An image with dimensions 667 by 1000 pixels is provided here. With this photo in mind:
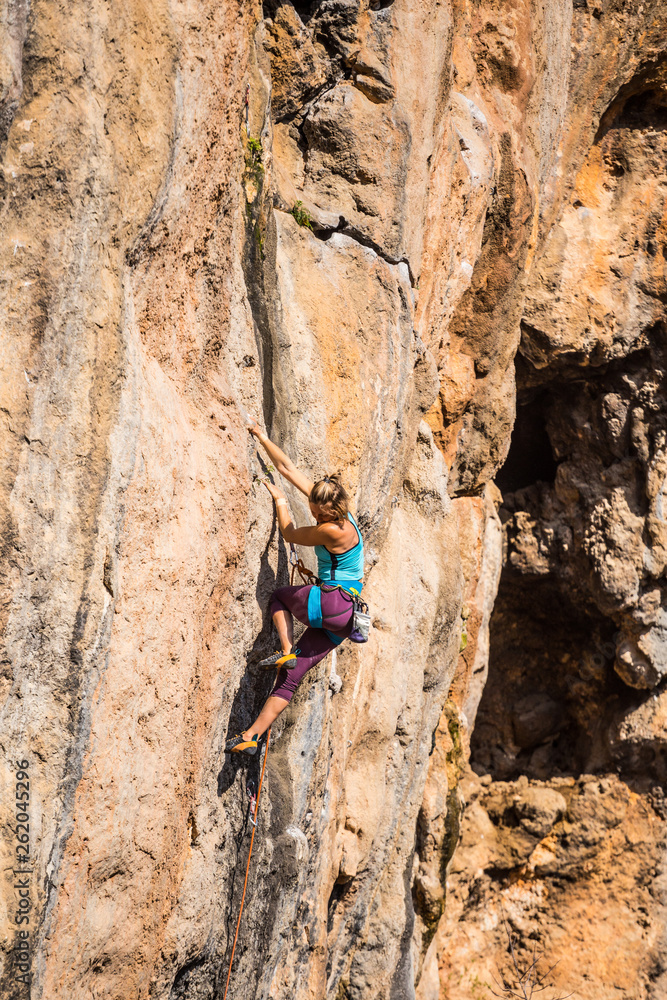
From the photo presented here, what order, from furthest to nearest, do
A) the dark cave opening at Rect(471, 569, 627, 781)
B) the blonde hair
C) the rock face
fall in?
the dark cave opening at Rect(471, 569, 627, 781), the blonde hair, the rock face

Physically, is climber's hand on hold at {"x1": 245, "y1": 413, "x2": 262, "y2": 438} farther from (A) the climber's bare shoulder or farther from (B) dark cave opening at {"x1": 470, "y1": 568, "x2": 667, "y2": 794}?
(B) dark cave opening at {"x1": 470, "y1": 568, "x2": 667, "y2": 794}

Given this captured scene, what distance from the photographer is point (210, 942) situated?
4.37 m

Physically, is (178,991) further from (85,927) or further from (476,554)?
(476,554)

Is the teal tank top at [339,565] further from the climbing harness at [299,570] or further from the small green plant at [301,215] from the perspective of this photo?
the small green plant at [301,215]

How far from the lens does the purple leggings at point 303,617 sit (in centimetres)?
442

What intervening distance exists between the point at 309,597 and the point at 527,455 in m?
6.10

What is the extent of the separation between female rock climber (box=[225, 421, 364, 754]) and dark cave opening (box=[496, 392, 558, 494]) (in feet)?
18.4

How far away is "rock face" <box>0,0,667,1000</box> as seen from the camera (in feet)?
10.9

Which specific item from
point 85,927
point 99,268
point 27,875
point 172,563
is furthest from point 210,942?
point 99,268

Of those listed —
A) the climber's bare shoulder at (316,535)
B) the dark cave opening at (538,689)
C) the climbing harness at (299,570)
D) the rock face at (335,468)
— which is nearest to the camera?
the rock face at (335,468)

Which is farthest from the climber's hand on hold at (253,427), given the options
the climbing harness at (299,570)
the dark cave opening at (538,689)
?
the dark cave opening at (538,689)

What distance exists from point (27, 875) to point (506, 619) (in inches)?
305

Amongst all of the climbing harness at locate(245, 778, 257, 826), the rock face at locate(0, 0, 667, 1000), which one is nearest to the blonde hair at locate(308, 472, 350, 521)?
the rock face at locate(0, 0, 667, 1000)

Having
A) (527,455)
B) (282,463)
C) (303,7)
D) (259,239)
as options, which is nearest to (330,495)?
(282,463)
